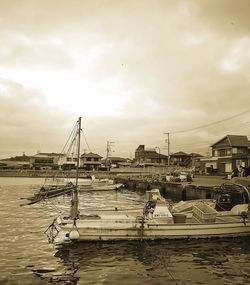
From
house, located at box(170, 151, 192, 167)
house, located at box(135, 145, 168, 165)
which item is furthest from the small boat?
house, located at box(170, 151, 192, 167)

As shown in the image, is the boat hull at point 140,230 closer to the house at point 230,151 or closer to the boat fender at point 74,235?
the boat fender at point 74,235

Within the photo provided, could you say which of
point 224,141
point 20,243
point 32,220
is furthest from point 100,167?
point 20,243

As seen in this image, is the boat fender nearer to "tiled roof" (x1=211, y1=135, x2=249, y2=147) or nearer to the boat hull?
the boat hull

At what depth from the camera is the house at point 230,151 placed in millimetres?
69188

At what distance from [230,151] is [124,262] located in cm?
6237

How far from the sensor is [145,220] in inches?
775

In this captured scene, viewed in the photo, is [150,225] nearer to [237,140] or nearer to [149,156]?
[237,140]

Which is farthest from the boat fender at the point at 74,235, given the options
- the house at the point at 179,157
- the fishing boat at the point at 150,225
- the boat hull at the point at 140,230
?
the house at the point at 179,157

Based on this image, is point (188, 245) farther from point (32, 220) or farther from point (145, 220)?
point (32, 220)

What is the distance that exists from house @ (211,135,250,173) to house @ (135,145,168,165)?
56.0 meters

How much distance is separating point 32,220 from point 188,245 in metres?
14.1

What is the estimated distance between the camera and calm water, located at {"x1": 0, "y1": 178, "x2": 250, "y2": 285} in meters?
13.8

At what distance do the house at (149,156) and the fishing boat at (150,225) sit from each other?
4394 inches

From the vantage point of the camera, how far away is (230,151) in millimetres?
73938
